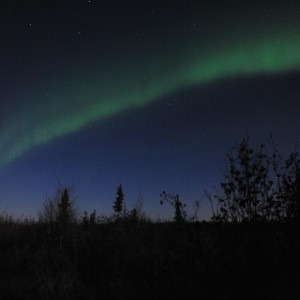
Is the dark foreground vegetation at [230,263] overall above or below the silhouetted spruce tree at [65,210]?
below

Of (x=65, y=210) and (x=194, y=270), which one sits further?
(x=65, y=210)

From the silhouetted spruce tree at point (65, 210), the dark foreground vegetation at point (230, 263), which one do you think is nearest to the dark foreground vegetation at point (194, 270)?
the dark foreground vegetation at point (230, 263)

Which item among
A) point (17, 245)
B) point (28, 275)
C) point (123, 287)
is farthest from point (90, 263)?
point (17, 245)

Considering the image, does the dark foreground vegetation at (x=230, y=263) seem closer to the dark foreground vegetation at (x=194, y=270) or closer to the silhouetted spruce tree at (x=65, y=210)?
the dark foreground vegetation at (x=194, y=270)

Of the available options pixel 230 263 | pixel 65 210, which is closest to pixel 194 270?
pixel 230 263

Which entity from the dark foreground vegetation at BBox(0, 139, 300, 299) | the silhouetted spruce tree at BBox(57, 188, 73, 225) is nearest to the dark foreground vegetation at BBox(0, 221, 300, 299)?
the dark foreground vegetation at BBox(0, 139, 300, 299)

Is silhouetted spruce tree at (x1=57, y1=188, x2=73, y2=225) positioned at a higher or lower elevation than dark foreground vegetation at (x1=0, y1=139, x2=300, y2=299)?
higher

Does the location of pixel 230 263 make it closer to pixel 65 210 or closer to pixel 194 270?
pixel 194 270

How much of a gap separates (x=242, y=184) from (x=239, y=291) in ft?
8.20

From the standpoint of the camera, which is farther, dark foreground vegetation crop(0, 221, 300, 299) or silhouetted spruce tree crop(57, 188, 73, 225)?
silhouetted spruce tree crop(57, 188, 73, 225)

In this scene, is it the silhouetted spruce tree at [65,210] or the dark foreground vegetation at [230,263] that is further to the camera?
the silhouetted spruce tree at [65,210]

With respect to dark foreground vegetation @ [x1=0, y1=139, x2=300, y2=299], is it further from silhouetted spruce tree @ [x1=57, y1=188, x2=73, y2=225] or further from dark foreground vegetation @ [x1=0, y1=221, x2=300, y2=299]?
silhouetted spruce tree @ [x1=57, y1=188, x2=73, y2=225]

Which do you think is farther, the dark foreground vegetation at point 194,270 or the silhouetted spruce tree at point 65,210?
the silhouetted spruce tree at point 65,210

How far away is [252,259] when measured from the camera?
276 inches
